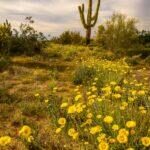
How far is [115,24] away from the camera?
1803cm

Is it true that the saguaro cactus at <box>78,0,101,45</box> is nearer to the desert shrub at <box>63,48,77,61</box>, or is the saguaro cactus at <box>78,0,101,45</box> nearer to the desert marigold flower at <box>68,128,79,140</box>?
the desert shrub at <box>63,48,77,61</box>

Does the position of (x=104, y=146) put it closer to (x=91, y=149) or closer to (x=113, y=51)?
(x=91, y=149)

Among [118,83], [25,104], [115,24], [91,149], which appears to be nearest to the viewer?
[91,149]

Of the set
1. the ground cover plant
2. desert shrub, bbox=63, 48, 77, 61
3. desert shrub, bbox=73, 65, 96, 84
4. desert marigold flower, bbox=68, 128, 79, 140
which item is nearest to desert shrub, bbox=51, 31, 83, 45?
the ground cover plant

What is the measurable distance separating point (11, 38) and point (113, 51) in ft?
13.8

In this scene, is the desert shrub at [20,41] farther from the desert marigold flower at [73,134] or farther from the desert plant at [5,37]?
the desert marigold flower at [73,134]

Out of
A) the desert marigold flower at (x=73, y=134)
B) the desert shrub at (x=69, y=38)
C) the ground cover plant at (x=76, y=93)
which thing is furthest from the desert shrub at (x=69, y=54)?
the desert marigold flower at (x=73, y=134)

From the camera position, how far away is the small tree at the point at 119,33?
57.6 ft

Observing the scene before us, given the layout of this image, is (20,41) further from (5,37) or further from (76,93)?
(76,93)

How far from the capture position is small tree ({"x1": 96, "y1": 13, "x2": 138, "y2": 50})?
57.6 ft

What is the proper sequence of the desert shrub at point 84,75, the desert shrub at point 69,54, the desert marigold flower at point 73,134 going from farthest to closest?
the desert shrub at point 69,54
the desert shrub at point 84,75
the desert marigold flower at point 73,134

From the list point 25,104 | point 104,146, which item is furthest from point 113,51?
point 104,146

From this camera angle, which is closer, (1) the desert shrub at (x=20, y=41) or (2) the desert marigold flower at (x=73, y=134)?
(2) the desert marigold flower at (x=73, y=134)

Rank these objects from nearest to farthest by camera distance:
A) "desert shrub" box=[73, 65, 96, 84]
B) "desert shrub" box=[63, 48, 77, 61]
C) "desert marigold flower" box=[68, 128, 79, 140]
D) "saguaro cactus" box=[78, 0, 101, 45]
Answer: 1. "desert marigold flower" box=[68, 128, 79, 140]
2. "desert shrub" box=[73, 65, 96, 84]
3. "desert shrub" box=[63, 48, 77, 61]
4. "saguaro cactus" box=[78, 0, 101, 45]
